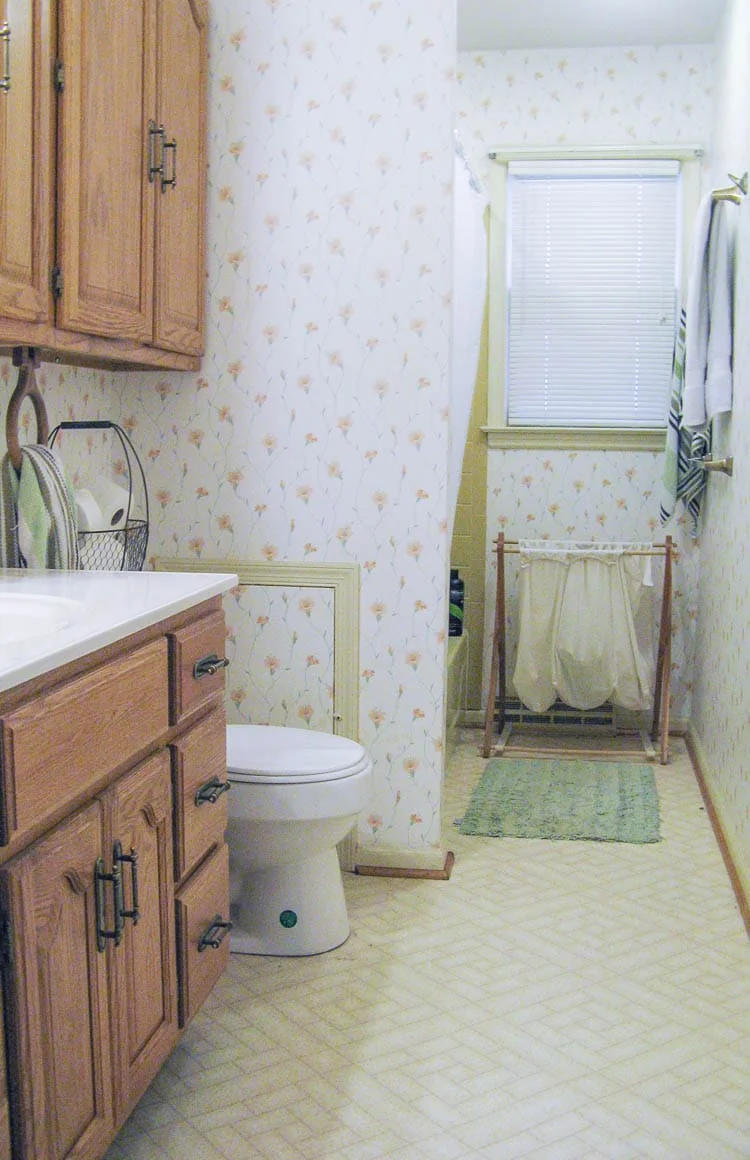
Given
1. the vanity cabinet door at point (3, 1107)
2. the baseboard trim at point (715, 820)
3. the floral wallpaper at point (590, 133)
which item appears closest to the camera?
the vanity cabinet door at point (3, 1107)

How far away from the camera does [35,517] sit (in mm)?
2207

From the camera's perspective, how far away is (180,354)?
9.19ft

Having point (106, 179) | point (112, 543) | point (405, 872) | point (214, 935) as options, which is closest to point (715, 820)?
point (405, 872)

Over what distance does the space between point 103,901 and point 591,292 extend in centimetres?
341

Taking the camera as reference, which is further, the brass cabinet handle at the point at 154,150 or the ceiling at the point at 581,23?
the ceiling at the point at 581,23

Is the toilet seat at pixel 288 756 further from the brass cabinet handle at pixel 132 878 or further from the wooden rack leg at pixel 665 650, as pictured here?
the wooden rack leg at pixel 665 650

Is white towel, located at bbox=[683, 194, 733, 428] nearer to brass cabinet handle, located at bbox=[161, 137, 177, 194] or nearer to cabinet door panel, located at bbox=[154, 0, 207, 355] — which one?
cabinet door panel, located at bbox=[154, 0, 207, 355]

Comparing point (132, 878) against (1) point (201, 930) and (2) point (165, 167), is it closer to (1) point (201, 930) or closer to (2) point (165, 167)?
(1) point (201, 930)

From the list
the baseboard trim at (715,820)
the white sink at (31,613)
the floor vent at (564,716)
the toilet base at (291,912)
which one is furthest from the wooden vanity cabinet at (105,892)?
the floor vent at (564,716)

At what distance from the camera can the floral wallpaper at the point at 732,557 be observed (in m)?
3.09

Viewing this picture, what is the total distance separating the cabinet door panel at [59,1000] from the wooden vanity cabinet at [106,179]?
2.89 ft

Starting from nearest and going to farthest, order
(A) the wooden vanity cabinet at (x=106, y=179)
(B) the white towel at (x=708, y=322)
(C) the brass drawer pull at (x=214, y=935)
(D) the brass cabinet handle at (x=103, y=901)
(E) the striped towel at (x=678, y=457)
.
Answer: (D) the brass cabinet handle at (x=103, y=901), (A) the wooden vanity cabinet at (x=106, y=179), (C) the brass drawer pull at (x=214, y=935), (B) the white towel at (x=708, y=322), (E) the striped towel at (x=678, y=457)

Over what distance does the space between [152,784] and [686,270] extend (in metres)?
3.27

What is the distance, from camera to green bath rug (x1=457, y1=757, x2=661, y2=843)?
3.37 meters
